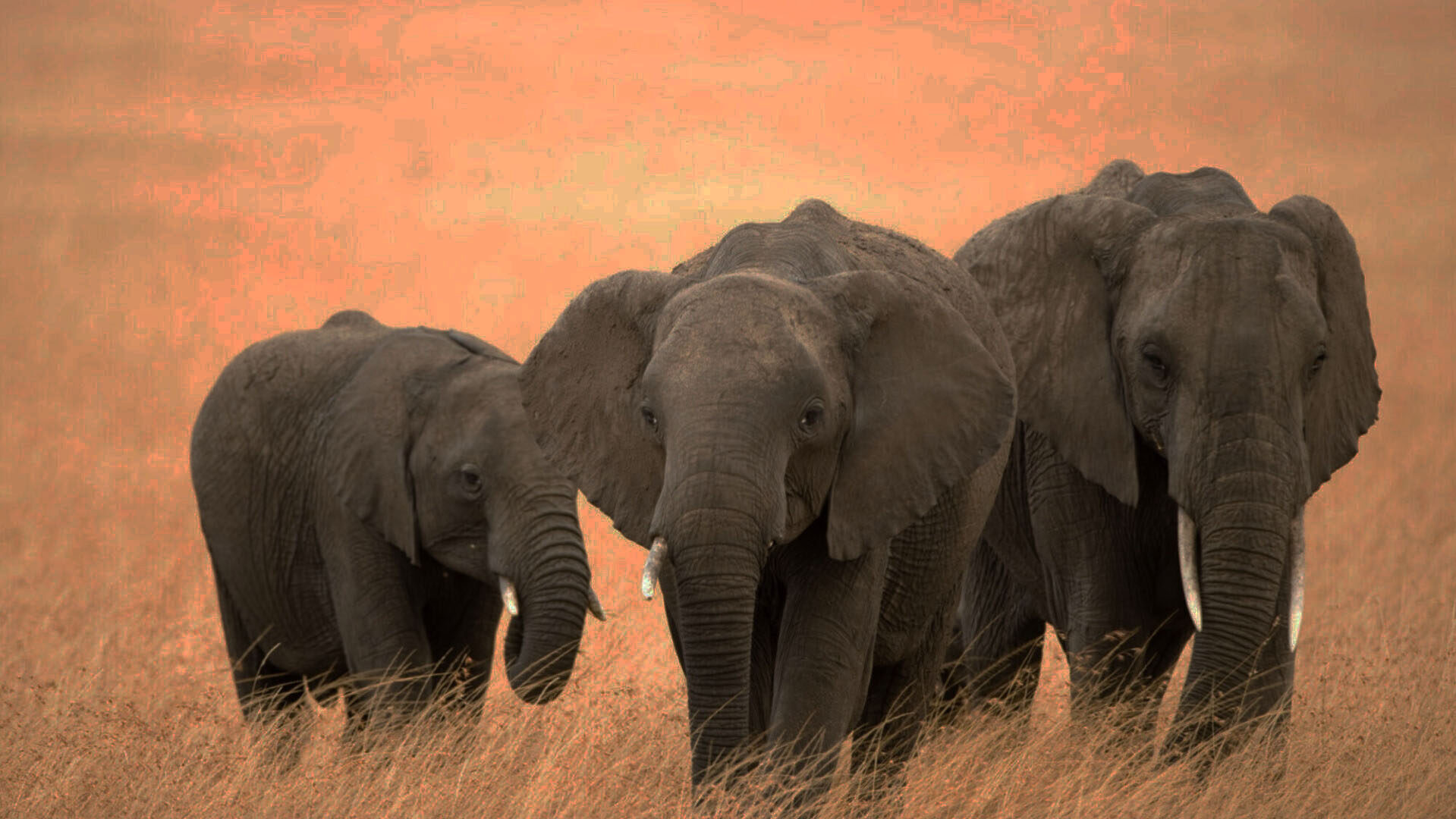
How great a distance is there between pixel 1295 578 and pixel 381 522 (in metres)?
4.01

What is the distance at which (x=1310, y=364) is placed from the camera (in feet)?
24.9

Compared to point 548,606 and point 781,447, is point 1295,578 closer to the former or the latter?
point 781,447

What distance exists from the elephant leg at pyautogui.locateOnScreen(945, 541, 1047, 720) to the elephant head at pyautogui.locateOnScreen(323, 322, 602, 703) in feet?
6.73

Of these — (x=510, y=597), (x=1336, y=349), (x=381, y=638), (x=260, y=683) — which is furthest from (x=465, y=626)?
(x=1336, y=349)

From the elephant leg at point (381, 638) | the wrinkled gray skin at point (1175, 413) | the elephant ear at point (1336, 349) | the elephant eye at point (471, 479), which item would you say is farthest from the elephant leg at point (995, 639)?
the elephant leg at point (381, 638)

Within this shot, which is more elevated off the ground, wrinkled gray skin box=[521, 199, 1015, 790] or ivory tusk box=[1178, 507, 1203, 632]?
wrinkled gray skin box=[521, 199, 1015, 790]

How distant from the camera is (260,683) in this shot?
9961 mm

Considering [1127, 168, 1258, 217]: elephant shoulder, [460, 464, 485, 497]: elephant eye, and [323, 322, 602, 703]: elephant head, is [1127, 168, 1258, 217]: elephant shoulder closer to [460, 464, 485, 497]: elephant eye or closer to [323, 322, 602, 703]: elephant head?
[323, 322, 602, 703]: elephant head

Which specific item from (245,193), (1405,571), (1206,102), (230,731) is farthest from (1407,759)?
(1206,102)

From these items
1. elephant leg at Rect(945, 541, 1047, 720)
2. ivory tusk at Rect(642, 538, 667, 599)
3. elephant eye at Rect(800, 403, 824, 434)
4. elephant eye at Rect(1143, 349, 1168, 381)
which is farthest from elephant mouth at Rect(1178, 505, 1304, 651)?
ivory tusk at Rect(642, 538, 667, 599)

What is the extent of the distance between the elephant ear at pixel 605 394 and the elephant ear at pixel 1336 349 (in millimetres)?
2767

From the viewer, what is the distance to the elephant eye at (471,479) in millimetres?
8867

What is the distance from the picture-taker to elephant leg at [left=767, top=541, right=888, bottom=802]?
6.47m

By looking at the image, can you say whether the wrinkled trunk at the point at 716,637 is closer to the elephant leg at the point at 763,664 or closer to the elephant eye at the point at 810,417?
the elephant eye at the point at 810,417
